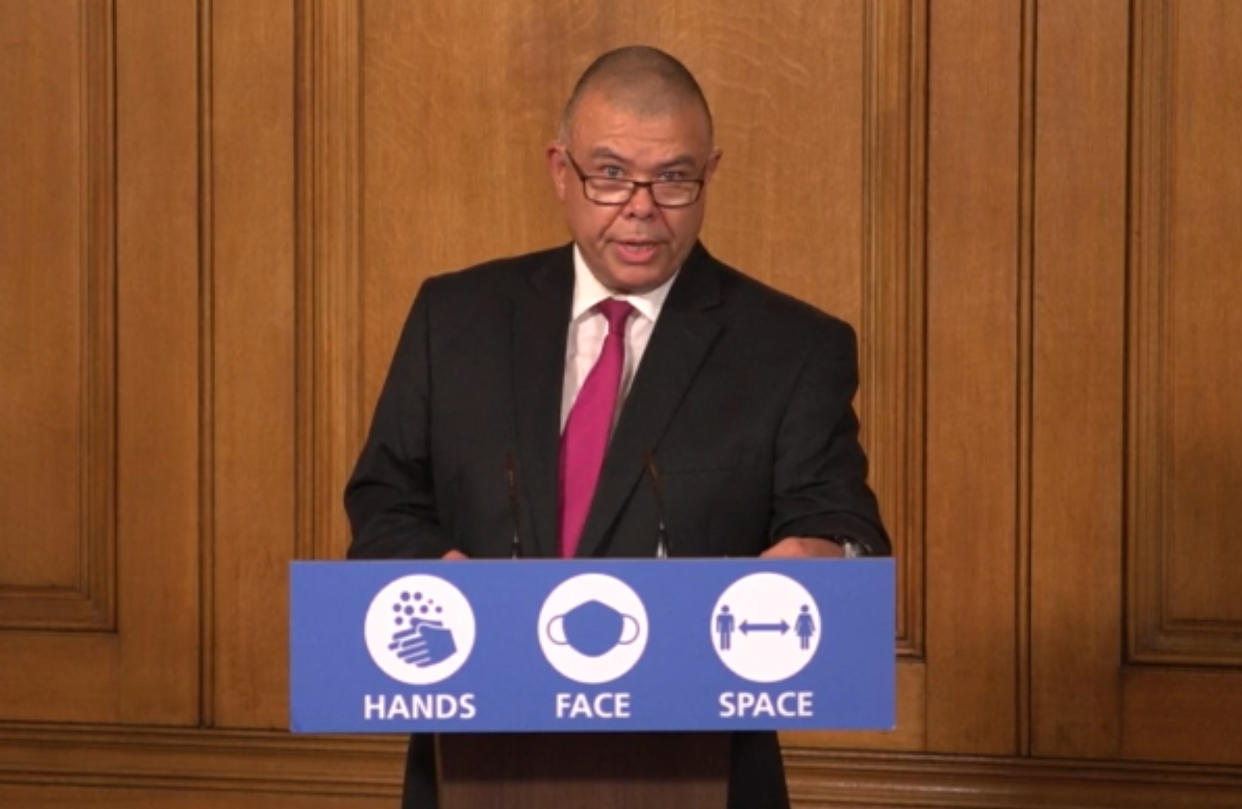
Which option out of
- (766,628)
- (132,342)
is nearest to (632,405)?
(766,628)

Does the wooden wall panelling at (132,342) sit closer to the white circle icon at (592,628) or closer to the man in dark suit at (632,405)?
the man in dark suit at (632,405)

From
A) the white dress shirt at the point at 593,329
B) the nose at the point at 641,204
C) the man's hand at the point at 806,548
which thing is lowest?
the man's hand at the point at 806,548

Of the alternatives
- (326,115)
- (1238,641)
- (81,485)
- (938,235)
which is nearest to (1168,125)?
(938,235)

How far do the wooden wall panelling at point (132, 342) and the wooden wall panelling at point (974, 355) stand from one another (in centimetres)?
151

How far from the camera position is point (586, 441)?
258cm

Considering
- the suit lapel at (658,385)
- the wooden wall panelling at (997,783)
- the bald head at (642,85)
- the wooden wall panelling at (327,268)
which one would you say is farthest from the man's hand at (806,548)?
the wooden wall panelling at (327,268)

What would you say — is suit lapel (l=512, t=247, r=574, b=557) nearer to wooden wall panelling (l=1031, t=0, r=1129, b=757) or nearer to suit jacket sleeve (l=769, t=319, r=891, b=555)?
suit jacket sleeve (l=769, t=319, r=891, b=555)

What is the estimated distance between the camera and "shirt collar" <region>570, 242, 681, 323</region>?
2.66 meters

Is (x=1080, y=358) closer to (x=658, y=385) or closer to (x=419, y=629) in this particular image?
(x=658, y=385)

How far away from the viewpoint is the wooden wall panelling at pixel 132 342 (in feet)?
14.2

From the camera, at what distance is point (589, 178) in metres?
2.61

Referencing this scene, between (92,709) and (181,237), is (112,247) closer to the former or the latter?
(181,237)

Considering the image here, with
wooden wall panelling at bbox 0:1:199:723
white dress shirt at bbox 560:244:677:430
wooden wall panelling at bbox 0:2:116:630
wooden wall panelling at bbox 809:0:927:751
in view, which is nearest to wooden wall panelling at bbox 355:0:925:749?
wooden wall panelling at bbox 809:0:927:751

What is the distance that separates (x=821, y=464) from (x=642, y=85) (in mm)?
514
